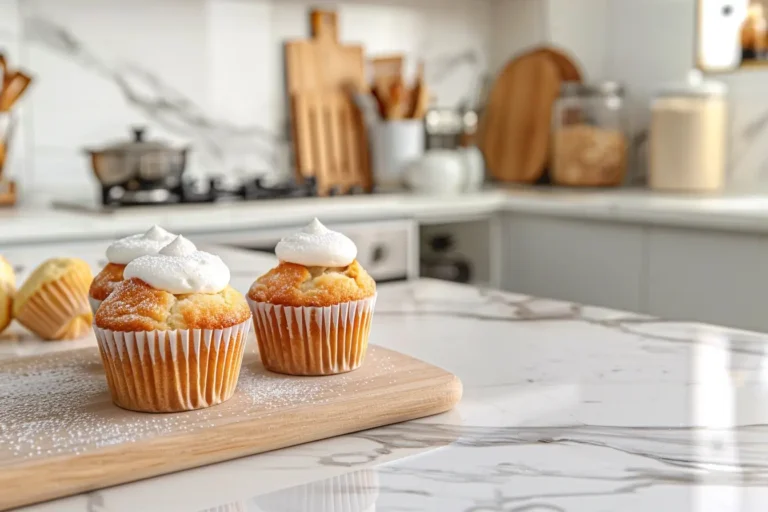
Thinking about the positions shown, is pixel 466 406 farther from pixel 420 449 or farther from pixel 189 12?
pixel 189 12

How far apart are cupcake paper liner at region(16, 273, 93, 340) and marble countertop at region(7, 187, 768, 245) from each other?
3.32 feet

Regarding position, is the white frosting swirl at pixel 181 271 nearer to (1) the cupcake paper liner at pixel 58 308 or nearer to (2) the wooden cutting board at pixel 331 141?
(1) the cupcake paper liner at pixel 58 308

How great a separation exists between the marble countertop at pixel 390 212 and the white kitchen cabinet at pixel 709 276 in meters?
0.04

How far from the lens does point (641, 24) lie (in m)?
3.01

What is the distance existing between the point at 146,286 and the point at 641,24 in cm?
265

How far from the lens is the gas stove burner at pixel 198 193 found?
2.33m

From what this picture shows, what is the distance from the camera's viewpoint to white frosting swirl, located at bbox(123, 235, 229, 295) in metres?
0.72

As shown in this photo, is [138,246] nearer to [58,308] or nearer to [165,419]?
[58,308]

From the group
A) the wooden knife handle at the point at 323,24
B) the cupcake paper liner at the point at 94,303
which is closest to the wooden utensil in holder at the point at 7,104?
the wooden knife handle at the point at 323,24

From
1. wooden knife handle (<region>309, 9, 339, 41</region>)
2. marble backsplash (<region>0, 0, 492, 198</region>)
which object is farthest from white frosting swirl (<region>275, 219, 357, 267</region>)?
wooden knife handle (<region>309, 9, 339, 41</region>)

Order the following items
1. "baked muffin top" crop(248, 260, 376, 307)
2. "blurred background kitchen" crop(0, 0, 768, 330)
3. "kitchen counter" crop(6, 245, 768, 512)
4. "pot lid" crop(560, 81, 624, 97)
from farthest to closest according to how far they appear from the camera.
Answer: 1. "pot lid" crop(560, 81, 624, 97)
2. "blurred background kitchen" crop(0, 0, 768, 330)
3. "baked muffin top" crop(248, 260, 376, 307)
4. "kitchen counter" crop(6, 245, 768, 512)

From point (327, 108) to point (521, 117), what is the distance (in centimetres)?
71

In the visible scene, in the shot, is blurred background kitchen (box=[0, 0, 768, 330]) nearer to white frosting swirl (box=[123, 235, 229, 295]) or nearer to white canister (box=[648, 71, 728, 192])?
white canister (box=[648, 71, 728, 192])

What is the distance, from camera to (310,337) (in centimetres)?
79
